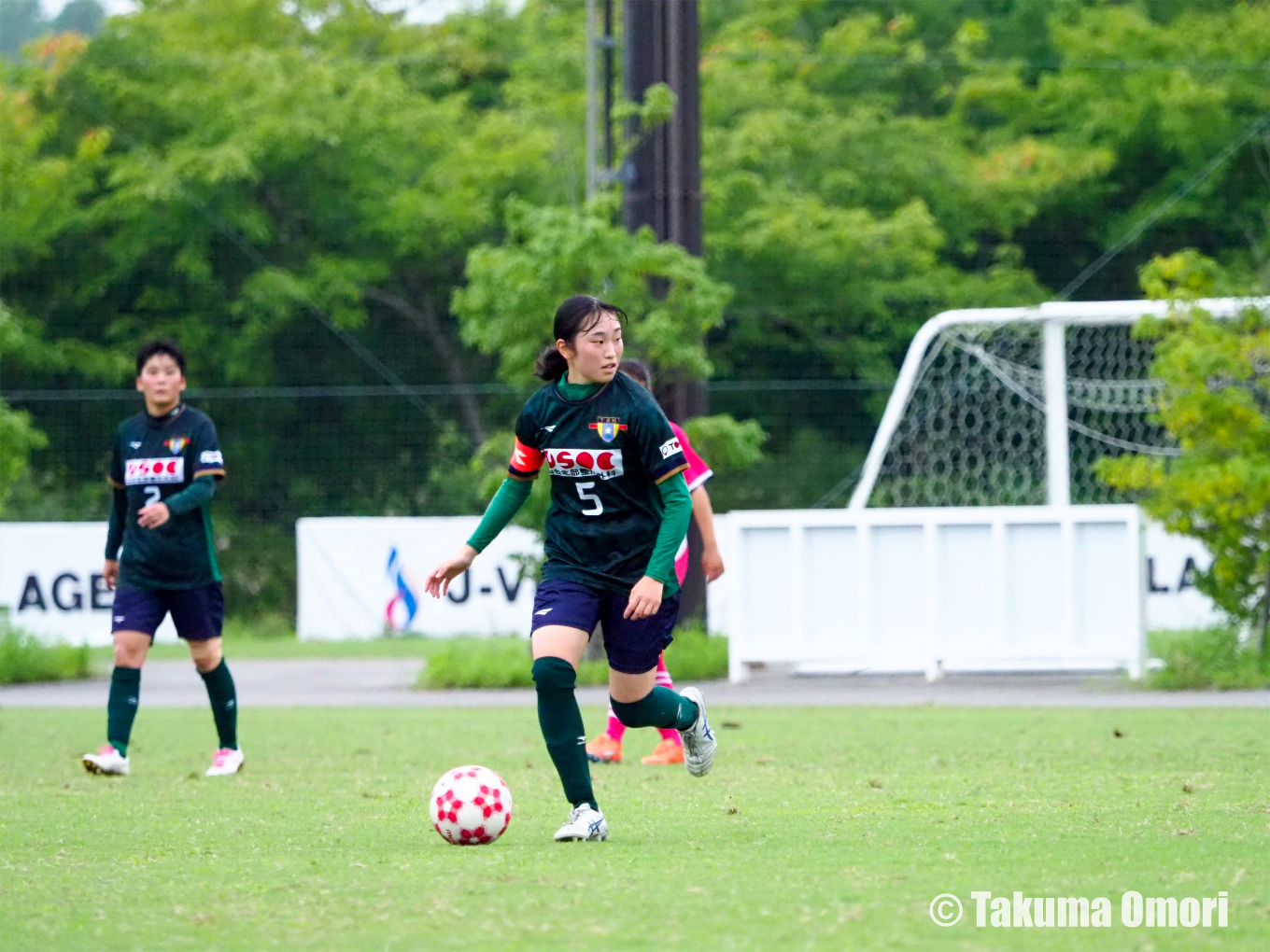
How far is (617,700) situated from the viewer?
625 centimetres

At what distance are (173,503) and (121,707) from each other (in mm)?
1062

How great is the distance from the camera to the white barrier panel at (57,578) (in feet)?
69.7

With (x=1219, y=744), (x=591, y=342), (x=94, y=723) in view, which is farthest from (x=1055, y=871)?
(x=94, y=723)

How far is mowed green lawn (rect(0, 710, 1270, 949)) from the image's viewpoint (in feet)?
14.1

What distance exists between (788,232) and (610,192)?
11777mm

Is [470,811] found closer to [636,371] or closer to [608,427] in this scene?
[608,427]

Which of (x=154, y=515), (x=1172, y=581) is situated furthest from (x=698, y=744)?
(x=1172, y=581)

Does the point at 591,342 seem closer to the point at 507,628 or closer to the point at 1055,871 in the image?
the point at 1055,871

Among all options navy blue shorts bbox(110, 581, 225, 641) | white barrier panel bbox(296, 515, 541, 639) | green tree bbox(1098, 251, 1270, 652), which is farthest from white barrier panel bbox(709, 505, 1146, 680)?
navy blue shorts bbox(110, 581, 225, 641)

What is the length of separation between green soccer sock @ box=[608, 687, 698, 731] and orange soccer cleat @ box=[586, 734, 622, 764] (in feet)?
8.89

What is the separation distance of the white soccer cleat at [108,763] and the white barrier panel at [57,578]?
1291 cm

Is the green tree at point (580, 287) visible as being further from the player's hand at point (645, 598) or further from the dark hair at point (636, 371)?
the player's hand at point (645, 598)

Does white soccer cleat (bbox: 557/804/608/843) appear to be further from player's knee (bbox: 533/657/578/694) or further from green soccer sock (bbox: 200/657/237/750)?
green soccer sock (bbox: 200/657/237/750)

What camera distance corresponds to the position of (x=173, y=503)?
8.59 meters
